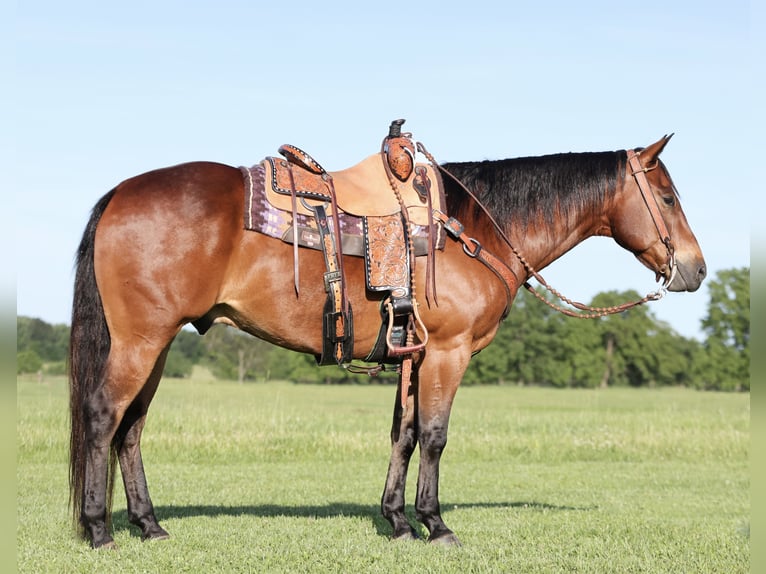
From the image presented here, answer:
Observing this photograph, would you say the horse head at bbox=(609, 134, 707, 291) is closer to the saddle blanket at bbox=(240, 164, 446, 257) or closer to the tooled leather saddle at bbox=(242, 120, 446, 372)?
the tooled leather saddle at bbox=(242, 120, 446, 372)

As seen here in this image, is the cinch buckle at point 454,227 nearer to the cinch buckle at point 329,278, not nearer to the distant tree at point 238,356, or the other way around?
A: the cinch buckle at point 329,278

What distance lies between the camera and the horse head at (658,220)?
21.3 ft

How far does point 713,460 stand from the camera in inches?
584

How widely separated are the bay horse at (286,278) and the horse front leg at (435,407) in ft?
0.04

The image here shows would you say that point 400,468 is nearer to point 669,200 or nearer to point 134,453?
point 134,453

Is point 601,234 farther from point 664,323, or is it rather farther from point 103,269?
point 664,323

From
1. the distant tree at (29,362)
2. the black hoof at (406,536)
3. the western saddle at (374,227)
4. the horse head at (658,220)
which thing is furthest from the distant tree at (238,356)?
the horse head at (658,220)

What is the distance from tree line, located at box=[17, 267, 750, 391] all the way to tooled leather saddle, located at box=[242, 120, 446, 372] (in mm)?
52926

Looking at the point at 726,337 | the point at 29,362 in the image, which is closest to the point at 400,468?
the point at 29,362

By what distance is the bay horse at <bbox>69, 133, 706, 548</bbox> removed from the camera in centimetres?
540

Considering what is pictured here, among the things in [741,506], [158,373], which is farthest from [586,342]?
[158,373]

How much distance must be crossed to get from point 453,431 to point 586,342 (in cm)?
6543

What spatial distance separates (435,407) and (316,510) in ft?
8.65

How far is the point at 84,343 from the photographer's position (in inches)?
219
